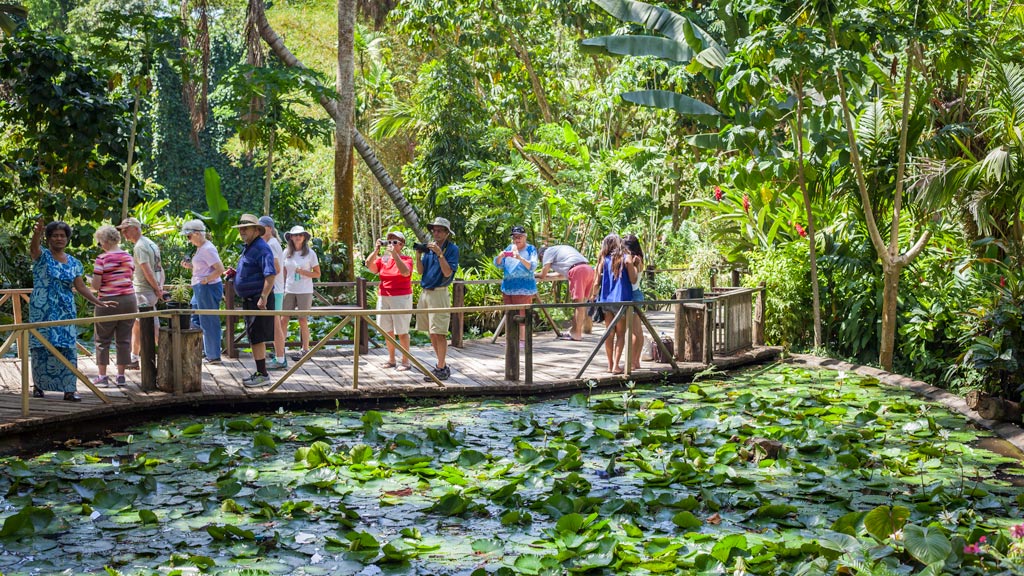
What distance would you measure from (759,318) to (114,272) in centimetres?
713

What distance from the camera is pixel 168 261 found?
1510 centimetres

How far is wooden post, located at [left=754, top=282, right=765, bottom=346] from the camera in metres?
11.6

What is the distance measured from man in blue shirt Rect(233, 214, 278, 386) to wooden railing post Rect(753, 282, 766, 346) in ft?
18.8

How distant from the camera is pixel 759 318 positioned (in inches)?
460

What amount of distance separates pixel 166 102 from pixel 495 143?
497 inches

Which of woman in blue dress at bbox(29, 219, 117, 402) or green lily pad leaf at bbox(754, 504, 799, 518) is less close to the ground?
woman in blue dress at bbox(29, 219, 117, 402)

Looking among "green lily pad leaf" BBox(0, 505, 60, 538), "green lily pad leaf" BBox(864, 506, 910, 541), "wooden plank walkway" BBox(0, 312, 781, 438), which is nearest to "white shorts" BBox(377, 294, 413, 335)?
"wooden plank walkway" BBox(0, 312, 781, 438)

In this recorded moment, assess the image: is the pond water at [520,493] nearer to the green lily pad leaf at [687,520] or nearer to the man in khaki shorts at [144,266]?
the green lily pad leaf at [687,520]

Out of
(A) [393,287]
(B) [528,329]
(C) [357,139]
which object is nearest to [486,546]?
(B) [528,329]

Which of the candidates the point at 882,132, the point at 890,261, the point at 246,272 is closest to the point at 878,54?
the point at 882,132

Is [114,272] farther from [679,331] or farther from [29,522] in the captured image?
[679,331]

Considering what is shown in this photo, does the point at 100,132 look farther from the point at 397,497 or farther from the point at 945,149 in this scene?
the point at 945,149

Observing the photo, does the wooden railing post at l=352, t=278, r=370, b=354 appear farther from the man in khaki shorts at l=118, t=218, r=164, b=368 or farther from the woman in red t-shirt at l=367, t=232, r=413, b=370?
the man in khaki shorts at l=118, t=218, r=164, b=368

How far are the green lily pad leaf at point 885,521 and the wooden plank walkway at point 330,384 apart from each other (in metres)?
4.53
